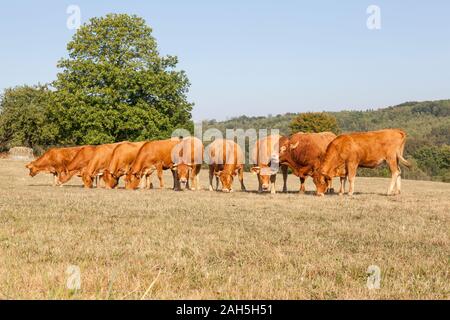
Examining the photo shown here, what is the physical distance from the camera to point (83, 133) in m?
43.8

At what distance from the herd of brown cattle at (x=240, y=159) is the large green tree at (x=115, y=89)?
15494 mm

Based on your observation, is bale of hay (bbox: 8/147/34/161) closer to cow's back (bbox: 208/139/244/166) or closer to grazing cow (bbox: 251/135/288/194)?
cow's back (bbox: 208/139/244/166)

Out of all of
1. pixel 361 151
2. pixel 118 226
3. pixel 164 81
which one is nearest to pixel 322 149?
pixel 361 151

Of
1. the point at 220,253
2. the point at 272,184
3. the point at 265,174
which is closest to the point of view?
the point at 220,253

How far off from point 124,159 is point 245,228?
1609cm

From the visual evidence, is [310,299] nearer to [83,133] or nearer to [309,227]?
[309,227]

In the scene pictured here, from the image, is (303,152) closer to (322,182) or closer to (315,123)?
(322,182)

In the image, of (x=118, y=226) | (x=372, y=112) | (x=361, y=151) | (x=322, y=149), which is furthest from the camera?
(x=372, y=112)

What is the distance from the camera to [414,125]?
157 metres

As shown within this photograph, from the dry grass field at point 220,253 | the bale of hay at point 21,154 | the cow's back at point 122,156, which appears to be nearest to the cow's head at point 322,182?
the dry grass field at point 220,253

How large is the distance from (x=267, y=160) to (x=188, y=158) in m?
3.95

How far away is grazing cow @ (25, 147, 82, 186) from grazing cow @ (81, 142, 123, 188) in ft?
7.66

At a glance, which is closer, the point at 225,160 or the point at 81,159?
the point at 225,160

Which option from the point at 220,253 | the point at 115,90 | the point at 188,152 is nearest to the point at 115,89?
the point at 115,90
